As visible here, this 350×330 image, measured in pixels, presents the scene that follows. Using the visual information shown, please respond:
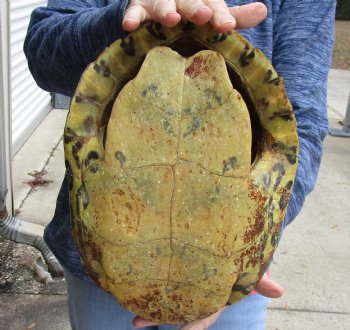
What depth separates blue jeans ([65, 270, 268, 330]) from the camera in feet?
4.24

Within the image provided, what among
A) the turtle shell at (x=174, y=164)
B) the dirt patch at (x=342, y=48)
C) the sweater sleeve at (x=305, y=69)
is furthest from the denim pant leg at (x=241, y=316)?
the dirt patch at (x=342, y=48)

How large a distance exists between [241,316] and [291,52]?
603 mm

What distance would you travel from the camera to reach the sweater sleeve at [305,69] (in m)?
1.16

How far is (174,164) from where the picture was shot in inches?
34.5

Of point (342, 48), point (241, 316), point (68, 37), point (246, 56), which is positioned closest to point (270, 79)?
point (246, 56)

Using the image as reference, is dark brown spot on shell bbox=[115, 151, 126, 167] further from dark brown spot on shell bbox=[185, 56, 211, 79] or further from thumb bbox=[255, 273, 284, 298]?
thumb bbox=[255, 273, 284, 298]

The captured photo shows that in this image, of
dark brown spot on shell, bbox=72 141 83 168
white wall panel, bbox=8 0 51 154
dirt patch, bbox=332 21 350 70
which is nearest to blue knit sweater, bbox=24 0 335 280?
dark brown spot on shell, bbox=72 141 83 168

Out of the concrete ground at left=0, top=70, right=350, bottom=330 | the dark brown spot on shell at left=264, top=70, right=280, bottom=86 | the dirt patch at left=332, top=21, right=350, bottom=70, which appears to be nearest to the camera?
Result: the dark brown spot on shell at left=264, top=70, right=280, bottom=86

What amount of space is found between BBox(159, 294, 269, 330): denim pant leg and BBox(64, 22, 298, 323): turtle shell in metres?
0.38

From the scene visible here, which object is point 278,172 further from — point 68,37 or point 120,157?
point 68,37

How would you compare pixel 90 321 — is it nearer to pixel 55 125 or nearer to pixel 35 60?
pixel 35 60

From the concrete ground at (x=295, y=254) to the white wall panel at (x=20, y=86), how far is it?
111mm

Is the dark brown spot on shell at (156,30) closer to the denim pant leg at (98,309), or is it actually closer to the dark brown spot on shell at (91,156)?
the dark brown spot on shell at (91,156)

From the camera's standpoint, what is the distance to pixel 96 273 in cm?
94
